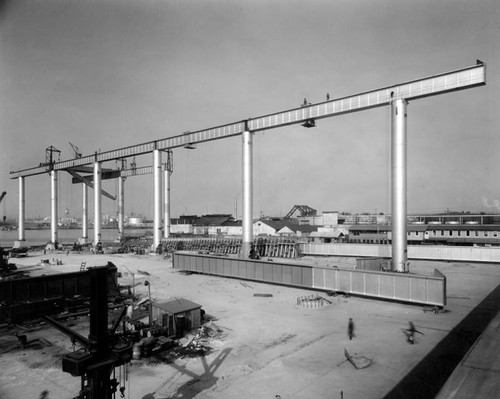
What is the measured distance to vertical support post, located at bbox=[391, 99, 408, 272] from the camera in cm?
2248

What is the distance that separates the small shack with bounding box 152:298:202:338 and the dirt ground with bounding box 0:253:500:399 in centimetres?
65

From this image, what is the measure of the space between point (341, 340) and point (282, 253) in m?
26.5

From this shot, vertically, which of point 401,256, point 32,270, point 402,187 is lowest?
point 32,270

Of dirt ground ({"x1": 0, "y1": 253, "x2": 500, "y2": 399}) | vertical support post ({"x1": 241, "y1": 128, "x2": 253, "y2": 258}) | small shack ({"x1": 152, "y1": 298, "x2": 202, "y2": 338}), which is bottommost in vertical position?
dirt ground ({"x1": 0, "y1": 253, "x2": 500, "y2": 399})

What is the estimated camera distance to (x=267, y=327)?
14.1 m

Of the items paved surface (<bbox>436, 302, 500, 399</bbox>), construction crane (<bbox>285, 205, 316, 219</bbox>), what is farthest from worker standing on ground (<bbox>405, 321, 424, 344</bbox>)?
construction crane (<bbox>285, 205, 316, 219</bbox>)

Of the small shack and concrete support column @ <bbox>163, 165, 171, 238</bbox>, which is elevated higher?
concrete support column @ <bbox>163, 165, 171, 238</bbox>

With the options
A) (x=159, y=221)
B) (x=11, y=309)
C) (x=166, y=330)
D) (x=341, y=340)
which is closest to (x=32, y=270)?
(x=159, y=221)

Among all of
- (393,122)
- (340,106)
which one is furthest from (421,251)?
(340,106)

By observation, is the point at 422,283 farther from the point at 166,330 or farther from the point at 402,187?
the point at 166,330

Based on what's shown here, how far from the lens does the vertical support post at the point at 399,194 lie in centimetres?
2248

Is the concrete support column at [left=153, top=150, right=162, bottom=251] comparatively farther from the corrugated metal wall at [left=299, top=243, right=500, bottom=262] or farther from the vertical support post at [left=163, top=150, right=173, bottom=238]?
the corrugated metal wall at [left=299, top=243, right=500, bottom=262]

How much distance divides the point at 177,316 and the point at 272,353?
160 inches

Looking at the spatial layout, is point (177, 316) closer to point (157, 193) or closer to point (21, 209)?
point (157, 193)
